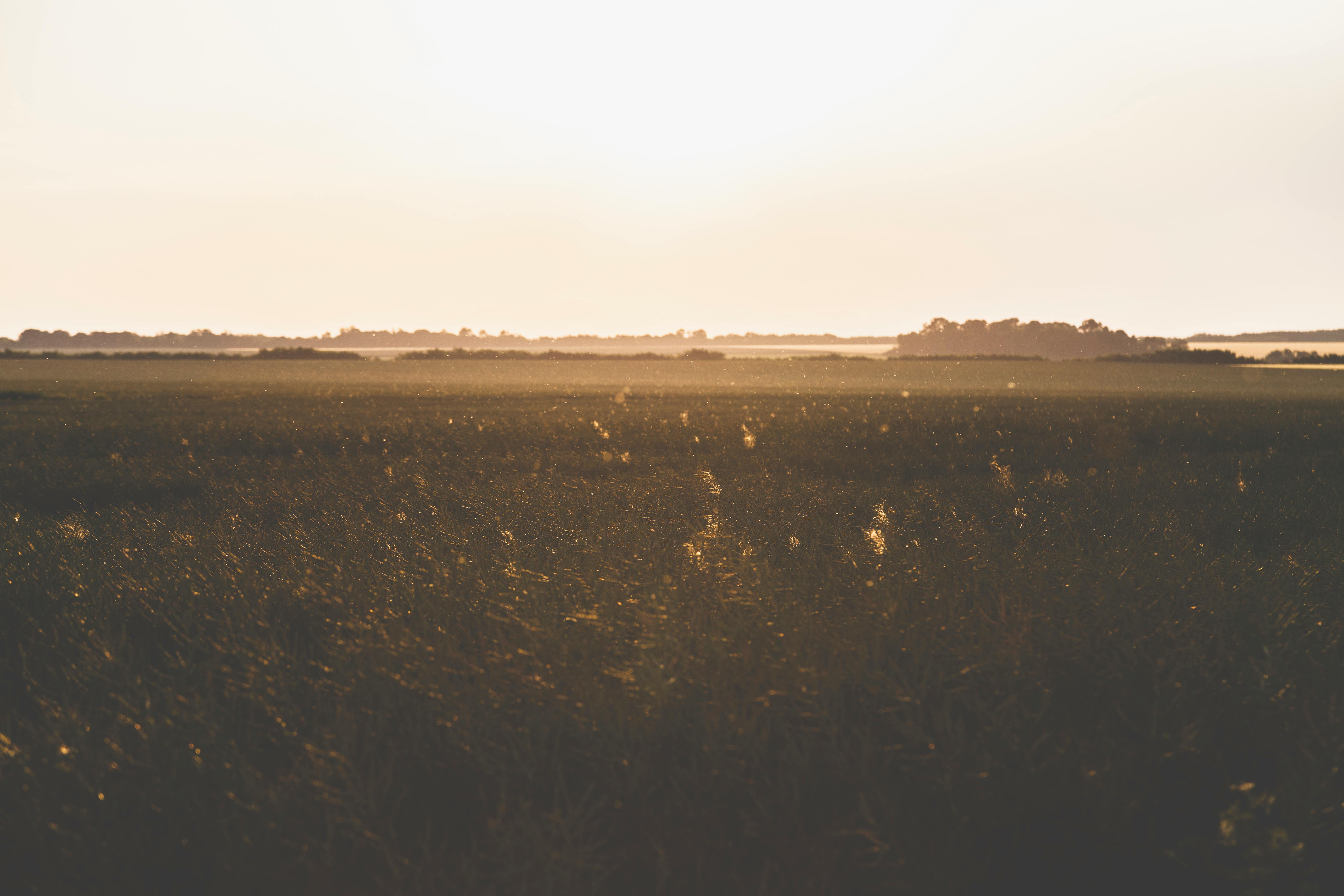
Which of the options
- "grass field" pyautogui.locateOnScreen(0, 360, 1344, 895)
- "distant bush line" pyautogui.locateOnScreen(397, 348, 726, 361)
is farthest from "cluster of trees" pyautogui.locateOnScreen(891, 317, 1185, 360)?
"grass field" pyautogui.locateOnScreen(0, 360, 1344, 895)

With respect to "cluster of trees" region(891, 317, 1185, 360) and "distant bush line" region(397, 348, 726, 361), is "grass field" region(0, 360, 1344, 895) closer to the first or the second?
"distant bush line" region(397, 348, 726, 361)

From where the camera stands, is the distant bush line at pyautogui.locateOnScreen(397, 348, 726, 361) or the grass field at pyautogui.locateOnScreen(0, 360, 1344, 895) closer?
the grass field at pyautogui.locateOnScreen(0, 360, 1344, 895)

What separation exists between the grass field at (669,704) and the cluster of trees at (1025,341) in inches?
5640

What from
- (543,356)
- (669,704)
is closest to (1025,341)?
(543,356)

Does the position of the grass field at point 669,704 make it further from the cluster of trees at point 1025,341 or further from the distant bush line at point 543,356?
the cluster of trees at point 1025,341

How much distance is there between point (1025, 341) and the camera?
495 feet

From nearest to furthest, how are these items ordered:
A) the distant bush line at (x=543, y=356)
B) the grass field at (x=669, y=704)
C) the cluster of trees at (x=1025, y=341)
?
the grass field at (x=669, y=704), the distant bush line at (x=543, y=356), the cluster of trees at (x=1025, y=341)

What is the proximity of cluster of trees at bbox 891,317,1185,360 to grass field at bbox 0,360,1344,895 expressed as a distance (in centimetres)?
14325

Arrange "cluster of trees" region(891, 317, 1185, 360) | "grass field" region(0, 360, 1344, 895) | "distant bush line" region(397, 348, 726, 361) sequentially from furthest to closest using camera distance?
"cluster of trees" region(891, 317, 1185, 360) → "distant bush line" region(397, 348, 726, 361) → "grass field" region(0, 360, 1344, 895)

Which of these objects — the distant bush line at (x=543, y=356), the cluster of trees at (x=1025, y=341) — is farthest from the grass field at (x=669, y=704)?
the cluster of trees at (x=1025, y=341)

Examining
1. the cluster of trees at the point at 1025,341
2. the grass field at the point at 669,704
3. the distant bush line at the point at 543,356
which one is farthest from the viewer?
the cluster of trees at the point at 1025,341

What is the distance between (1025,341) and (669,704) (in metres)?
170

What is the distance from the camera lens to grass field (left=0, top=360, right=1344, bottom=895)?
2219 millimetres

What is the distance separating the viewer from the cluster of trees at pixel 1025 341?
145 m
